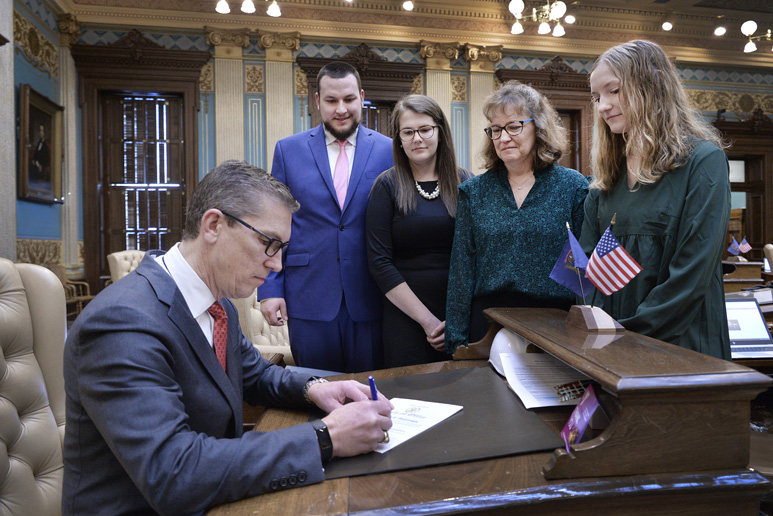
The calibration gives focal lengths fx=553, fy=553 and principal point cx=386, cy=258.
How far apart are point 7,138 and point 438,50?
7298 mm

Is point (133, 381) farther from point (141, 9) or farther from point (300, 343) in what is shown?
point (141, 9)

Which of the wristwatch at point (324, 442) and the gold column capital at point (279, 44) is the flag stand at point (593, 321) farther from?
the gold column capital at point (279, 44)

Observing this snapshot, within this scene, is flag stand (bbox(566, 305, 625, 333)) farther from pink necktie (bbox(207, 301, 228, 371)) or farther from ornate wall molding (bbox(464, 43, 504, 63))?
ornate wall molding (bbox(464, 43, 504, 63))

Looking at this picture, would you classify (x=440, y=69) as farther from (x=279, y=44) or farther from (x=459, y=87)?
(x=279, y=44)

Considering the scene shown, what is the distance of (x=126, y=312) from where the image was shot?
3.51 ft

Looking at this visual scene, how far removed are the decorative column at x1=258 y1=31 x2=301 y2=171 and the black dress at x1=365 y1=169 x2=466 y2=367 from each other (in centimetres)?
658

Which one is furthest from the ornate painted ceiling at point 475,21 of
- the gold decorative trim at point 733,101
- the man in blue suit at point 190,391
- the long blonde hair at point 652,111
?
the man in blue suit at point 190,391

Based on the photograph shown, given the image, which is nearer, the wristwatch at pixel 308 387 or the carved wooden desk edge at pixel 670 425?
the carved wooden desk edge at pixel 670 425

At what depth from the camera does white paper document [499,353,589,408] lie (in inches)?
52.5

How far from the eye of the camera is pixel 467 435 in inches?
45.7

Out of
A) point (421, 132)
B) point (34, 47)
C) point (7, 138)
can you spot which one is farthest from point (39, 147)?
point (421, 132)

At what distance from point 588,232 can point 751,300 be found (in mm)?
1367

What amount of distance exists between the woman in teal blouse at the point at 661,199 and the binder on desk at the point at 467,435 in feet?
1.48

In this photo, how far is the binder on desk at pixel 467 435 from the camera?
1.06m
